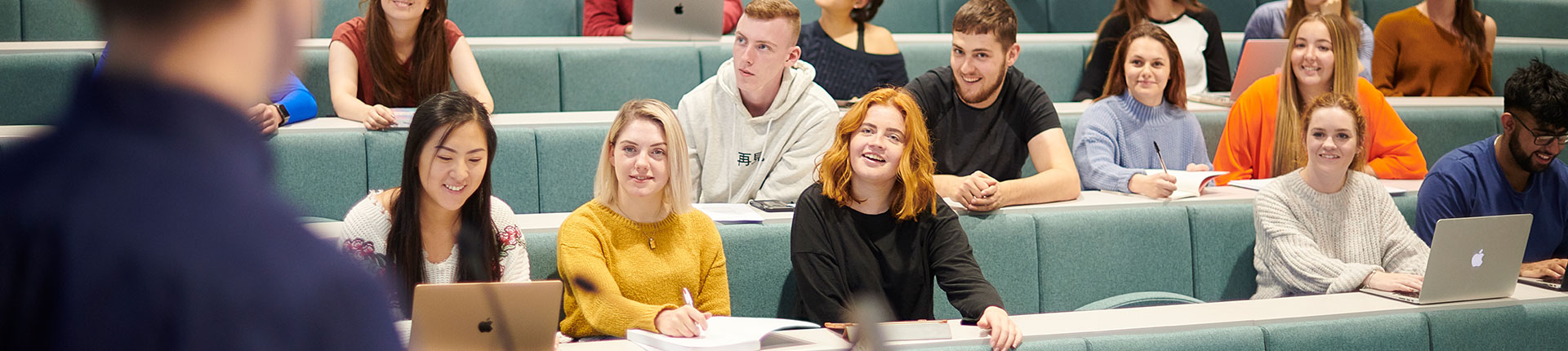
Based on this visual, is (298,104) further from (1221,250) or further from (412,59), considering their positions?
(1221,250)

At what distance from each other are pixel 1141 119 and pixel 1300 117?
37 cm

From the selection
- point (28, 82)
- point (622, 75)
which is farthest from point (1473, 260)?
point (28, 82)

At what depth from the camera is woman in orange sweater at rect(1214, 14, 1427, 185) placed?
2.72 m

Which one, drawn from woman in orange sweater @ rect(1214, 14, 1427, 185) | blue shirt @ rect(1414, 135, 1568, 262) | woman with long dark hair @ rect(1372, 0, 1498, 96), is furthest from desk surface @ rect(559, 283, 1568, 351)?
woman with long dark hair @ rect(1372, 0, 1498, 96)

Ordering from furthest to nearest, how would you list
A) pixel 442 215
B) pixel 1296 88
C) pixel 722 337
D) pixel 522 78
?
pixel 522 78, pixel 1296 88, pixel 442 215, pixel 722 337

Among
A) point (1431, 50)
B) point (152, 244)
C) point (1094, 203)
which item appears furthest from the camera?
point (1431, 50)

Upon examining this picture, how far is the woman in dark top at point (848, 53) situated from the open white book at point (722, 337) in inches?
59.6

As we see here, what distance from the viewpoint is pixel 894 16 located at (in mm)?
3939

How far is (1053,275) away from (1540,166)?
3.32ft

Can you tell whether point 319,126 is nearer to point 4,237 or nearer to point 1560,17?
point 4,237

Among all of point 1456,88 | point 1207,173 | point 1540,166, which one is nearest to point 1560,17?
point 1456,88

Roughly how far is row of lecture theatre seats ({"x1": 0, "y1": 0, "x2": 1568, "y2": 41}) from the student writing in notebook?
1.30m

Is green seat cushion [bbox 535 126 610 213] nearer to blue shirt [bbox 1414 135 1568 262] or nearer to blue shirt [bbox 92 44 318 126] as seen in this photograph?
blue shirt [bbox 92 44 318 126]

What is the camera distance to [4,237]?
0.34 metres
